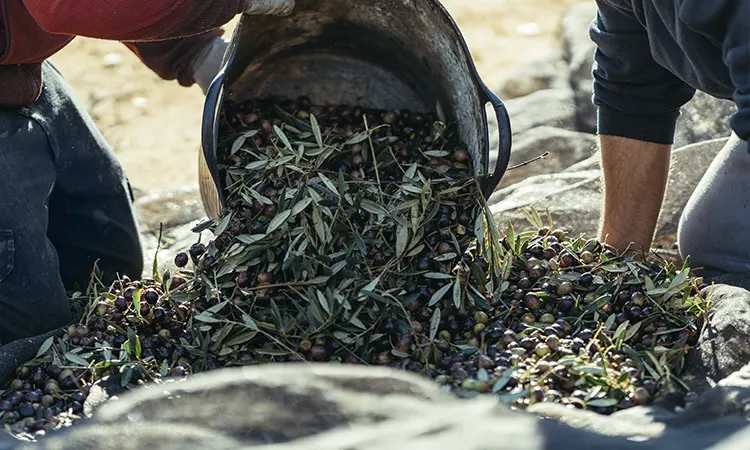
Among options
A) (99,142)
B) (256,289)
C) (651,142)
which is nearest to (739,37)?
(651,142)

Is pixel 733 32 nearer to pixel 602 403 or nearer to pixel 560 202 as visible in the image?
pixel 602 403

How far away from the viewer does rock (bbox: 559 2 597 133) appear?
446 cm

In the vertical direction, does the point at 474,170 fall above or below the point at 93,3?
below

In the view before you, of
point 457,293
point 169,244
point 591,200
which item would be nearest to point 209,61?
point 169,244

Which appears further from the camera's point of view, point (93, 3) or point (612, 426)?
point (93, 3)

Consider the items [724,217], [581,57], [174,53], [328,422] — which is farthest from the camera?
[581,57]

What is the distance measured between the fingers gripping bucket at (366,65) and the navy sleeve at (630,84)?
0.43 meters

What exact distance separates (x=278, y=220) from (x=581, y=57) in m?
3.00

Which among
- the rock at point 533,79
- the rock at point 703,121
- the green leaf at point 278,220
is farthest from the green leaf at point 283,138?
the rock at point 533,79

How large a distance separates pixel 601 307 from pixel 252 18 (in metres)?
1.35

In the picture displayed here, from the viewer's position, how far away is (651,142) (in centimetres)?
290

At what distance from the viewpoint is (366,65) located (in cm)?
320

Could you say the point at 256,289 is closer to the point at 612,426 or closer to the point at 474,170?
the point at 474,170

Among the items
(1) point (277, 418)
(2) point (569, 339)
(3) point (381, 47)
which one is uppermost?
(3) point (381, 47)
